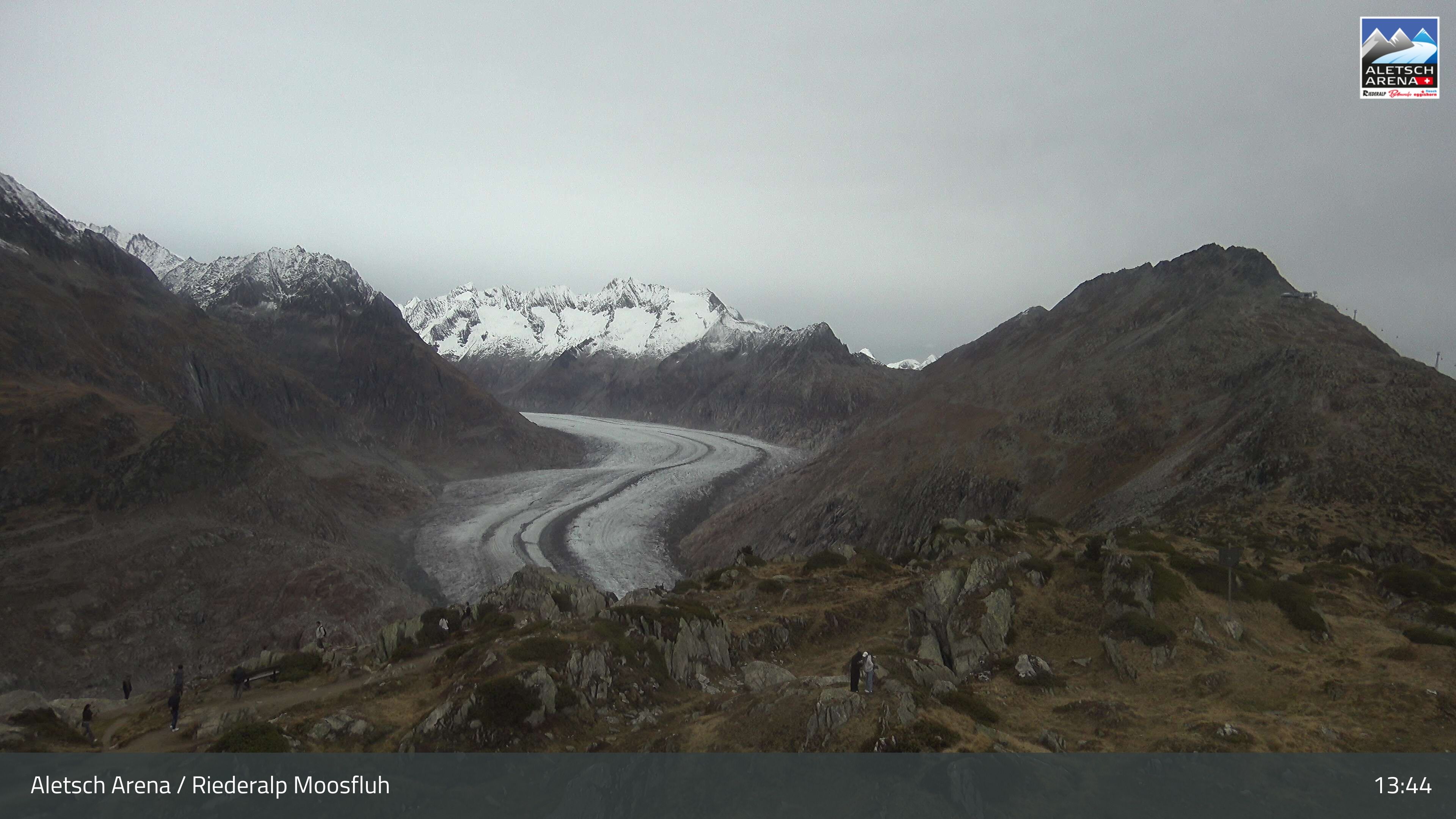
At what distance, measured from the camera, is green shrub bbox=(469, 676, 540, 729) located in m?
20.1

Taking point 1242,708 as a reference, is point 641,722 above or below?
below

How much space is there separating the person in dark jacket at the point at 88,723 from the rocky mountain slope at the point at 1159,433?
173 ft

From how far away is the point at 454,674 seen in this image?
24.8 metres

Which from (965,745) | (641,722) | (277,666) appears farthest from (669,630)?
(277,666)

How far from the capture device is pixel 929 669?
2325 cm

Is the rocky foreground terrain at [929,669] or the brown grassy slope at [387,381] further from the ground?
the brown grassy slope at [387,381]

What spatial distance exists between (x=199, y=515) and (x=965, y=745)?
246 ft

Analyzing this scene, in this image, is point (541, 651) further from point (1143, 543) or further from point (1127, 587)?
point (1143, 543)

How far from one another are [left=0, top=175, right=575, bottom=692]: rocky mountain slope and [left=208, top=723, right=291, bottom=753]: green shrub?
120ft

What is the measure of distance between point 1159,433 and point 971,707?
49709mm

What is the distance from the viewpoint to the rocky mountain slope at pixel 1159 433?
40.6 metres

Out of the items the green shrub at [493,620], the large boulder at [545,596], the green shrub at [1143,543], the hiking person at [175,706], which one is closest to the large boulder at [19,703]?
the hiking person at [175,706]

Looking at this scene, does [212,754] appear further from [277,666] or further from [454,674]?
[277,666]

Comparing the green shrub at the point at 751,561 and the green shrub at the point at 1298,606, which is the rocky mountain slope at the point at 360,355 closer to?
the green shrub at the point at 751,561
